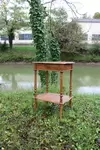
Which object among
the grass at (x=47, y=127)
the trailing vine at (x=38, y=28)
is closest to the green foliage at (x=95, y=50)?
the trailing vine at (x=38, y=28)

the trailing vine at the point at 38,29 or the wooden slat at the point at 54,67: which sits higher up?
the trailing vine at the point at 38,29

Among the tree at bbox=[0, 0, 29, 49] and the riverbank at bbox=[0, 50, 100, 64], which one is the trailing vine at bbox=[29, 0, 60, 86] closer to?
the riverbank at bbox=[0, 50, 100, 64]

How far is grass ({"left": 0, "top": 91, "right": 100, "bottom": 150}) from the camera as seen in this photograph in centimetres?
295

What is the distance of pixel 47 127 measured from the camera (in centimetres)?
320

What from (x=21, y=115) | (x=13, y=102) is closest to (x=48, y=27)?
(x=13, y=102)

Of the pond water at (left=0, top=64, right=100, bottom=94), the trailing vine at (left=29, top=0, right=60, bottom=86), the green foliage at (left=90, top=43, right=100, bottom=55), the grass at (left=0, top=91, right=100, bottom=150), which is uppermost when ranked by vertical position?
the trailing vine at (left=29, top=0, right=60, bottom=86)

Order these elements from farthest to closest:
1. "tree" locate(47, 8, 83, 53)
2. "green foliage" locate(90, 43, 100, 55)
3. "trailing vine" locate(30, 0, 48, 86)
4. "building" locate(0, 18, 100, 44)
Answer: "building" locate(0, 18, 100, 44) → "green foliage" locate(90, 43, 100, 55) → "tree" locate(47, 8, 83, 53) → "trailing vine" locate(30, 0, 48, 86)

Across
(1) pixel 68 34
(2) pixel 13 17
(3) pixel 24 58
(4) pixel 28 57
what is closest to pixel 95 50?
(1) pixel 68 34

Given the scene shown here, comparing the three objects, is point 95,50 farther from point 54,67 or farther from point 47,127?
point 47,127

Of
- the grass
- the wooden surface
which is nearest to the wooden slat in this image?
the wooden surface

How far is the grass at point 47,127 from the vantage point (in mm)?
2951

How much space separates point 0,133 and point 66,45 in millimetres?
15674

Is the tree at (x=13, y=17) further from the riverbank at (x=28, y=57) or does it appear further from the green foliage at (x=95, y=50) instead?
the green foliage at (x=95, y=50)

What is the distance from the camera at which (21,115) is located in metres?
3.47
